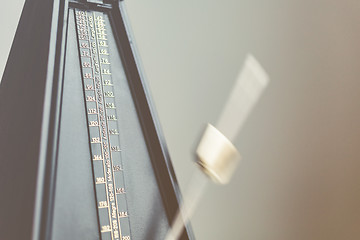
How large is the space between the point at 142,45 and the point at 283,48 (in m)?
0.59

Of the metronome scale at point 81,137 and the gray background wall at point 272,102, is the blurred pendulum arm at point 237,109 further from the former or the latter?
the metronome scale at point 81,137

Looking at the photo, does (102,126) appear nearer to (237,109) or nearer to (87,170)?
(87,170)

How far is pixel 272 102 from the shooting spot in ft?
5.13

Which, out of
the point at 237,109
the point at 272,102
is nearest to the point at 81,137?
the point at 237,109

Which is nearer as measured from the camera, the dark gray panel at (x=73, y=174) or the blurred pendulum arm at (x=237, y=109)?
the dark gray panel at (x=73, y=174)

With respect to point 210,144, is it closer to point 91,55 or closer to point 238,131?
point 91,55

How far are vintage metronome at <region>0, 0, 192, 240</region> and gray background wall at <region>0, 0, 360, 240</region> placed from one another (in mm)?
501

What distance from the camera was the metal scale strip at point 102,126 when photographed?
683 mm

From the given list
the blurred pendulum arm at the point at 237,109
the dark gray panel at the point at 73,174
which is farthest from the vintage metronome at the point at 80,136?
the blurred pendulum arm at the point at 237,109

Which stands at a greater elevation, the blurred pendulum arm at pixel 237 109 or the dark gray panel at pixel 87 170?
the blurred pendulum arm at pixel 237 109

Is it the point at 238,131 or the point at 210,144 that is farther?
the point at 238,131

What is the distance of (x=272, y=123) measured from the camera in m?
1.54

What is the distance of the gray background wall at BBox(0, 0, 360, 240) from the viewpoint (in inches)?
A: 54.2

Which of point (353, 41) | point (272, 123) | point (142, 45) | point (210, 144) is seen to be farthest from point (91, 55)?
point (353, 41)
